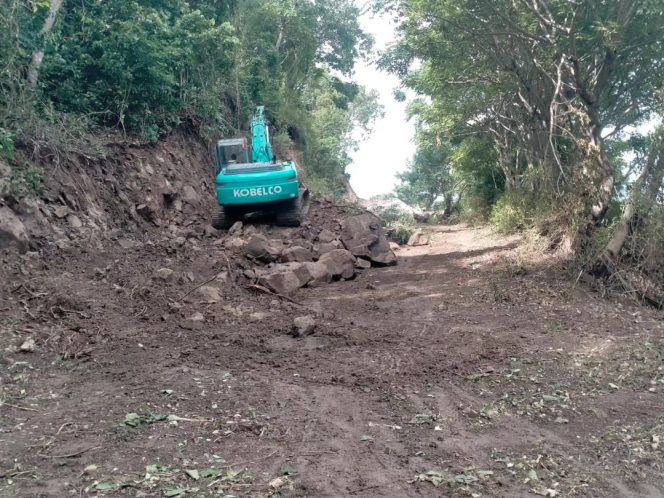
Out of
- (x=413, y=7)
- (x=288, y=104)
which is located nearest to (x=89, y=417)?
(x=413, y=7)

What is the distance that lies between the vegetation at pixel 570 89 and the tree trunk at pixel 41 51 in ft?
24.2

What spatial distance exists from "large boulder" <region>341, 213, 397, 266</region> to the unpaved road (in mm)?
4085

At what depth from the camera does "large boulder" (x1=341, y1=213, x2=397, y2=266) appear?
43.4 feet

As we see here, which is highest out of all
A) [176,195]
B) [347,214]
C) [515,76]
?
[515,76]

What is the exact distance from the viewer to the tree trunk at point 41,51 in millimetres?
9909

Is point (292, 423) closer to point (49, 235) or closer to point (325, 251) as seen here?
point (49, 235)

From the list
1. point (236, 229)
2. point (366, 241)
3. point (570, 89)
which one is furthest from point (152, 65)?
point (570, 89)

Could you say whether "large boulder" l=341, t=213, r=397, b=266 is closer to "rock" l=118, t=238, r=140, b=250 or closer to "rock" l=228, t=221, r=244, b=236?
"rock" l=228, t=221, r=244, b=236

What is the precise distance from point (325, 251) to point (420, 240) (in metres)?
7.08

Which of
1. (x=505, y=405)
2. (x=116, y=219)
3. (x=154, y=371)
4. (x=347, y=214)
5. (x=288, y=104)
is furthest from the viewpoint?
(x=288, y=104)

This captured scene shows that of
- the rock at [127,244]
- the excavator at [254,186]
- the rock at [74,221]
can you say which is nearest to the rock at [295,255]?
the excavator at [254,186]

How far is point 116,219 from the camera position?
10.6 m

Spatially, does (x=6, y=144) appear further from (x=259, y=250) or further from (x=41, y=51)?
(x=259, y=250)

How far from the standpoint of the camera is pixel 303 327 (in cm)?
706
